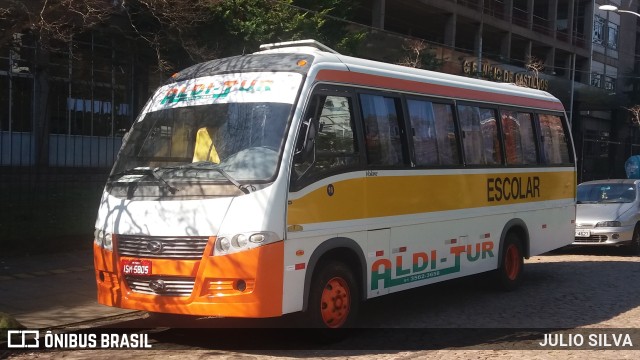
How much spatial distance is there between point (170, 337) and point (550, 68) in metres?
42.5

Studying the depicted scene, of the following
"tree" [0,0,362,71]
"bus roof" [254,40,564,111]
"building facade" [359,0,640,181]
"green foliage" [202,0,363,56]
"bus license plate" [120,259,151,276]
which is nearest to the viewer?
"bus license plate" [120,259,151,276]

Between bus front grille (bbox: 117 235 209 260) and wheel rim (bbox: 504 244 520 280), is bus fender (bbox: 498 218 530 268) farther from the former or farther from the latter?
bus front grille (bbox: 117 235 209 260)

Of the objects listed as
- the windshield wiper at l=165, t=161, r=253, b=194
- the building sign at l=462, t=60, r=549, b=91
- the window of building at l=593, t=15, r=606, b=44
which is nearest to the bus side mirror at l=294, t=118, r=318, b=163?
the windshield wiper at l=165, t=161, r=253, b=194

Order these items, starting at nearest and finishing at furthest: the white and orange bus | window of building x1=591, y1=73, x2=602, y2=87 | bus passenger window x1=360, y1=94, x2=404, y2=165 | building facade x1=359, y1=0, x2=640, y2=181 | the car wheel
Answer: the white and orange bus → bus passenger window x1=360, y1=94, x2=404, y2=165 → the car wheel → building facade x1=359, y1=0, x2=640, y2=181 → window of building x1=591, y1=73, x2=602, y2=87

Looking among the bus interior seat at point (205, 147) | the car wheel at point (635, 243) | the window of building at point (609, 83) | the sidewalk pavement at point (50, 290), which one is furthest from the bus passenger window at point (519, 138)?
the window of building at point (609, 83)

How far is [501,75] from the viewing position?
36844mm

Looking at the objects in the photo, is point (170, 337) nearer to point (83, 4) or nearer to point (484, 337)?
point (484, 337)

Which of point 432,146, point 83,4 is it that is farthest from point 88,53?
point 432,146

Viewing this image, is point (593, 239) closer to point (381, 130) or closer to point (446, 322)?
point (446, 322)

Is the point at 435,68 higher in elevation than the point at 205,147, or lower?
higher

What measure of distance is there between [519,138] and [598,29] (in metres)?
45.3

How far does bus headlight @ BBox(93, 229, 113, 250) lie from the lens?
732 cm

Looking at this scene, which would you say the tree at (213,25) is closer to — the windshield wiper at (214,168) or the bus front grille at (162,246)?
the windshield wiper at (214,168)

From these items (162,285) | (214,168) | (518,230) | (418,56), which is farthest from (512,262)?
(418,56)
